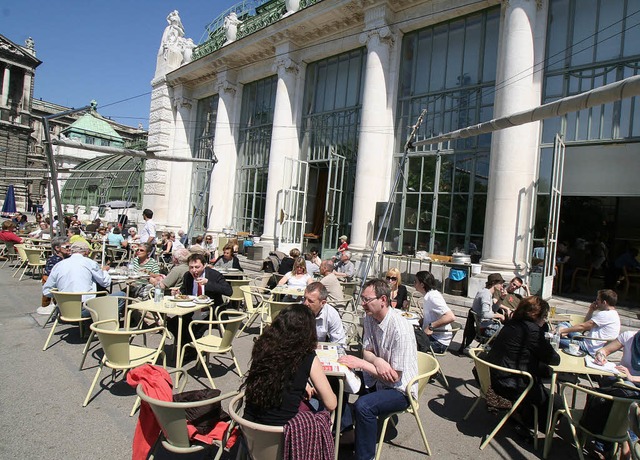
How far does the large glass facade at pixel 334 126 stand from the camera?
13.5 meters

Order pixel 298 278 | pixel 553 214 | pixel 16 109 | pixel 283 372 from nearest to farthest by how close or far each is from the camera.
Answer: pixel 283 372, pixel 298 278, pixel 553 214, pixel 16 109

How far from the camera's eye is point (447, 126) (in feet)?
36.5

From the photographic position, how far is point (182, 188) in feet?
66.2

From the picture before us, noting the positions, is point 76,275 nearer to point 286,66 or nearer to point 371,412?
point 371,412

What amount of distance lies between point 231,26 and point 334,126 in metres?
6.87

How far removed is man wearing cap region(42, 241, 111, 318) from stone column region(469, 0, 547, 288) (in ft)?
25.2

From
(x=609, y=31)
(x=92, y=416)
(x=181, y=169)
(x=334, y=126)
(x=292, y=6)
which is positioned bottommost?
(x=92, y=416)

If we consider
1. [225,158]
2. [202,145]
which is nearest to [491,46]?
[225,158]

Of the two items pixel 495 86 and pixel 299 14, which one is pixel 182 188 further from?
pixel 495 86

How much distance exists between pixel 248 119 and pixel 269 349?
16387 mm

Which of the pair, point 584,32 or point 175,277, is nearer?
point 175,277

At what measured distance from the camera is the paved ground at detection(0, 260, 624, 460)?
3.24m

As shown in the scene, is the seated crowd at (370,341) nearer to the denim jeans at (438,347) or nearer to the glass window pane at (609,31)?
the denim jeans at (438,347)

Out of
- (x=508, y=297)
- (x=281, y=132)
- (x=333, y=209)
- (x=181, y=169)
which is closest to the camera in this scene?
(x=508, y=297)
